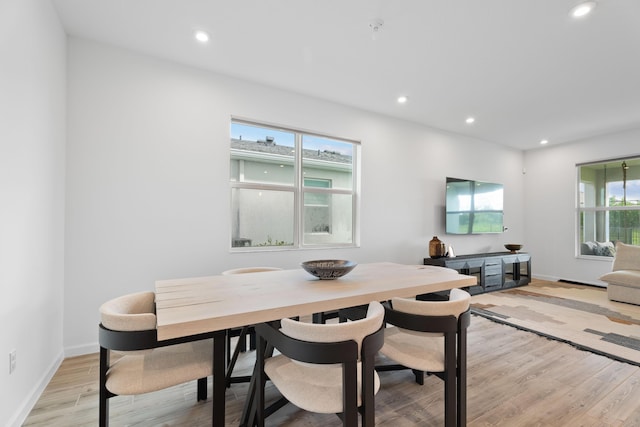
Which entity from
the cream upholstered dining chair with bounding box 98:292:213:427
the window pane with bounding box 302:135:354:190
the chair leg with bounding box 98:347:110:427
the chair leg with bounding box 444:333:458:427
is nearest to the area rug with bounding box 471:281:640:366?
the chair leg with bounding box 444:333:458:427

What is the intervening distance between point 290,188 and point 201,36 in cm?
184

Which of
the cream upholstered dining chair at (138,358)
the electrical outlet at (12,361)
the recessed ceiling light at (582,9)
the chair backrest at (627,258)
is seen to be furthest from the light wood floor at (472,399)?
the chair backrest at (627,258)

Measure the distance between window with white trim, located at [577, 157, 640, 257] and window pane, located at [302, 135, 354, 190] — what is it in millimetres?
4909

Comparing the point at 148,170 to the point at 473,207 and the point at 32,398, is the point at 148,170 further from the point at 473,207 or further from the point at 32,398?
the point at 473,207

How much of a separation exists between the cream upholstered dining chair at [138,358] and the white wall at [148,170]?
1.42m

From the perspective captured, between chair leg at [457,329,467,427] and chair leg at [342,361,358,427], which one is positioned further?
chair leg at [457,329,467,427]

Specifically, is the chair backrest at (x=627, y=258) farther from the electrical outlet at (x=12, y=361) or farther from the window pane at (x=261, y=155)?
the electrical outlet at (x=12, y=361)

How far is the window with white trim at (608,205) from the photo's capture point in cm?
526

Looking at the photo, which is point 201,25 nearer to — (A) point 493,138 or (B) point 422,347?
(B) point 422,347

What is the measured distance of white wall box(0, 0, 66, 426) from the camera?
5.28ft

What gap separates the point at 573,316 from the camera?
12.1 feet

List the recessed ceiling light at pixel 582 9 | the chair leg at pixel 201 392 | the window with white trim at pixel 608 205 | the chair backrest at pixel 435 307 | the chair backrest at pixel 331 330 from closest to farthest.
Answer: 1. the chair backrest at pixel 331 330
2. the chair backrest at pixel 435 307
3. the chair leg at pixel 201 392
4. the recessed ceiling light at pixel 582 9
5. the window with white trim at pixel 608 205

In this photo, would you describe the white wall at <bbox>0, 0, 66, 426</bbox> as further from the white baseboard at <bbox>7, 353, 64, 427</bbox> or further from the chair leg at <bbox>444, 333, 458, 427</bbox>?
the chair leg at <bbox>444, 333, 458, 427</bbox>

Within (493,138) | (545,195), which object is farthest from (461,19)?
(545,195)
